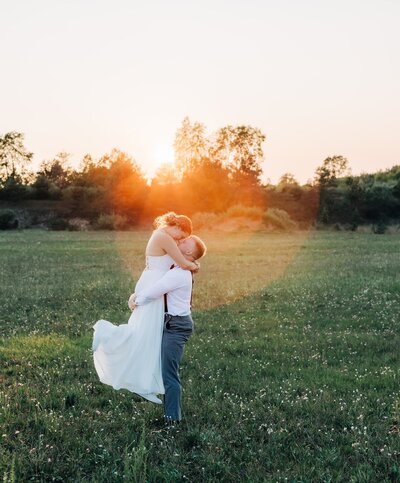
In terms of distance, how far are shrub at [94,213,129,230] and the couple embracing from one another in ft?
214

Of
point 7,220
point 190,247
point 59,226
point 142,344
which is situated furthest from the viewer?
point 7,220

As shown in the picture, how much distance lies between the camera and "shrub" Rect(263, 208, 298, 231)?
7100 cm

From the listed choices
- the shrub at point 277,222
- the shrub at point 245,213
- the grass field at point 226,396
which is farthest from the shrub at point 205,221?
the grass field at point 226,396

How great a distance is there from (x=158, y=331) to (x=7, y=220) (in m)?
69.6

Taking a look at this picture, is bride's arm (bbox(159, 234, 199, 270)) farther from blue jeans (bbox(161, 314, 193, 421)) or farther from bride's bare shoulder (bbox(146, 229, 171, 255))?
blue jeans (bbox(161, 314, 193, 421))

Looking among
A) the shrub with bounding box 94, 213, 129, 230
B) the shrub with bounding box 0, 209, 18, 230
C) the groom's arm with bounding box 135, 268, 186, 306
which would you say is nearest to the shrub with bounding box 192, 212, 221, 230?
the shrub with bounding box 94, 213, 129, 230

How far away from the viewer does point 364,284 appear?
20609mm

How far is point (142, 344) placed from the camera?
714cm

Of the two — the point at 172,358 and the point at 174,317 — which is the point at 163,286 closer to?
the point at 174,317

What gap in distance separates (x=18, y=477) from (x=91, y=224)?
2765 inches

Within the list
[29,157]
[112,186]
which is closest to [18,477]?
[112,186]

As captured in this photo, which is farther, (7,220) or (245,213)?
(245,213)

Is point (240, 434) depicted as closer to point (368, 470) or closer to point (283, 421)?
point (283, 421)

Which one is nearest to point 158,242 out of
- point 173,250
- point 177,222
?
point 173,250
